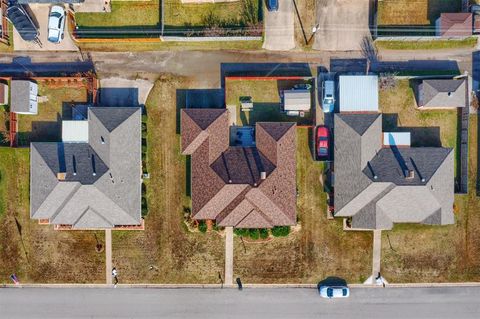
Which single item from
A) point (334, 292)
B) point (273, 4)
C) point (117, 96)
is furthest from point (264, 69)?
point (334, 292)

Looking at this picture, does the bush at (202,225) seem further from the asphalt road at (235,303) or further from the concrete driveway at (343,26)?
the concrete driveway at (343,26)

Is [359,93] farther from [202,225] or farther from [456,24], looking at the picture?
[202,225]

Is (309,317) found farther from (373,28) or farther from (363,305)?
(373,28)

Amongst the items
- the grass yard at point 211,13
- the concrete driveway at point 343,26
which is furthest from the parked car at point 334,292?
the grass yard at point 211,13

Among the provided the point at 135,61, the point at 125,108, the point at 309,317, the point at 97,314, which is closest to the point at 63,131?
the point at 125,108

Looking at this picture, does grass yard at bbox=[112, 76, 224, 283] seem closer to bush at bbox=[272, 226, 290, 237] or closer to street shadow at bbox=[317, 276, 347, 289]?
bush at bbox=[272, 226, 290, 237]

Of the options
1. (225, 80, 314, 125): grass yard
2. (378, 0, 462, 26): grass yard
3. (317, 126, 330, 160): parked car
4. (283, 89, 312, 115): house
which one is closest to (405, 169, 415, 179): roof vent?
(317, 126, 330, 160): parked car
